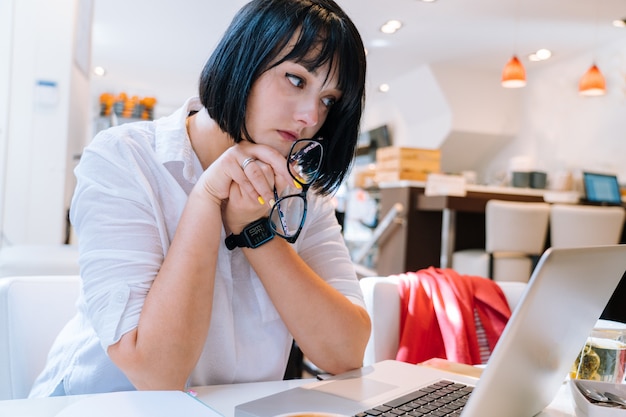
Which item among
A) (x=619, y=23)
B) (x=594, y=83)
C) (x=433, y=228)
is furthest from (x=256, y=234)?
(x=619, y=23)

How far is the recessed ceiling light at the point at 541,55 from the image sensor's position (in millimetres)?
5742

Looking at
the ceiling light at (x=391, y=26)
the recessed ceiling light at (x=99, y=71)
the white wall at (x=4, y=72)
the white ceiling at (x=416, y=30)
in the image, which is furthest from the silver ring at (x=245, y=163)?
the recessed ceiling light at (x=99, y=71)

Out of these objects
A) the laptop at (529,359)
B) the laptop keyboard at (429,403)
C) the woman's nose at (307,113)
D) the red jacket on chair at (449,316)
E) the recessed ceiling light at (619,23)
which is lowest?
the red jacket on chair at (449,316)

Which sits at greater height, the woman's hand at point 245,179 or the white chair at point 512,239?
the woman's hand at point 245,179

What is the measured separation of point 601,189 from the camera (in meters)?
4.55

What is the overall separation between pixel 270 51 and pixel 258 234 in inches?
12.3

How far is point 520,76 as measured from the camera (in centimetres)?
475

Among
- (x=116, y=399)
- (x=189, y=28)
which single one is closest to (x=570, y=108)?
(x=189, y=28)

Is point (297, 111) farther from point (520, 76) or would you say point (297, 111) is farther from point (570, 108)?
point (570, 108)

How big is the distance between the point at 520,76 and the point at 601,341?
432 centimetres

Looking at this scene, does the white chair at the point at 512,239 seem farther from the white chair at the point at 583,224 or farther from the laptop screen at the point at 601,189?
the laptop screen at the point at 601,189

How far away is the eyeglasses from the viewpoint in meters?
0.94

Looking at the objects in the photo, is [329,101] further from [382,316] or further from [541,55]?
[541,55]

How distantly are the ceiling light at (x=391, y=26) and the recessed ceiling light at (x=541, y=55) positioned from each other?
1.61 metres
